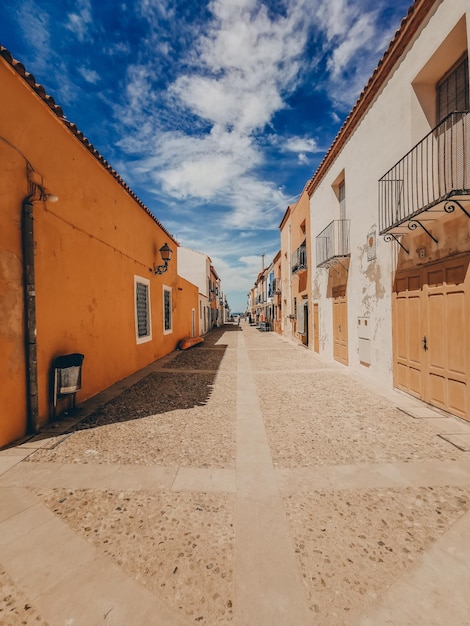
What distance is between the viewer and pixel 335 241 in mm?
9609

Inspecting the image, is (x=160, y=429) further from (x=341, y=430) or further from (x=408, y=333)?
(x=408, y=333)

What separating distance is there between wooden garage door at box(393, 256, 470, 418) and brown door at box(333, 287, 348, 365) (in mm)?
2966

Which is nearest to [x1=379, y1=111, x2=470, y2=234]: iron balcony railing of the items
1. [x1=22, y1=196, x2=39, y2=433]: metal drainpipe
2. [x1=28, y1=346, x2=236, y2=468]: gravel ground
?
[x1=28, y1=346, x2=236, y2=468]: gravel ground

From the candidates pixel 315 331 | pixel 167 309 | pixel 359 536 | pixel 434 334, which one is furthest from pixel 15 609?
pixel 315 331

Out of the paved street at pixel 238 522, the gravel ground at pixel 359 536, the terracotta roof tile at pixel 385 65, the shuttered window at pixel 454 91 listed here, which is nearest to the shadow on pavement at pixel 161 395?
the paved street at pixel 238 522

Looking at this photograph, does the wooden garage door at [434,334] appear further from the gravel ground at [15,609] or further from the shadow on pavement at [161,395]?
the gravel ground at [15,609]

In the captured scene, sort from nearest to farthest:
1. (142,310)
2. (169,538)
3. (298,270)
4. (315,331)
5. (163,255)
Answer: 1. (169,538)
2. (142,310)
3. (163,255)
4. (315,331)
5. (298,270)

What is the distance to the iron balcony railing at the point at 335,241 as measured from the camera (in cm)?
900

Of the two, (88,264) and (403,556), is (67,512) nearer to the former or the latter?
(403,556)

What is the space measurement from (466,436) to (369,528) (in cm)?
285

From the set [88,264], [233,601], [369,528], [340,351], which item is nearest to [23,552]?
[233,601]

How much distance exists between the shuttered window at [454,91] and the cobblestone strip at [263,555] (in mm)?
6909

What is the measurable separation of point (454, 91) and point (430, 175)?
1.53 metres

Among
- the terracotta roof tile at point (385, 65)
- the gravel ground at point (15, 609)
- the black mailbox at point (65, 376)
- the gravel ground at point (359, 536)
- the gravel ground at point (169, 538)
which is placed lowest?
the gravel ground at point (359, 536)
